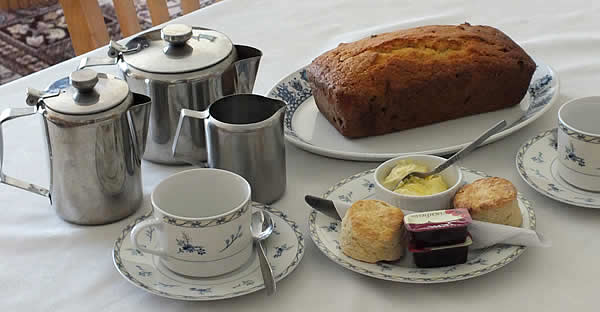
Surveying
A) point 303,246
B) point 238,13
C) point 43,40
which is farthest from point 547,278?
point 43,40

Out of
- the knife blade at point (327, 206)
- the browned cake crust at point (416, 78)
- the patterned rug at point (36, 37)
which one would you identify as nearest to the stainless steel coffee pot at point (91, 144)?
the knife blade at point (327, 206)

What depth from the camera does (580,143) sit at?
90 cm

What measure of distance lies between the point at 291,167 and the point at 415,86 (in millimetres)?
244

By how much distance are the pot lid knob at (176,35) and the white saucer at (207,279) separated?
27 cm

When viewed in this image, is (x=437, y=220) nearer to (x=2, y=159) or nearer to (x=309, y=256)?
(x=309, y=256)

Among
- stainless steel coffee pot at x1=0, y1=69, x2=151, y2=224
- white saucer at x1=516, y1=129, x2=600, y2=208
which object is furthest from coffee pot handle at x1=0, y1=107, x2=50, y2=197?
white saucer at x1=516, y1=129, x2=600, y2=208

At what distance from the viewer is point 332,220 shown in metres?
0.89

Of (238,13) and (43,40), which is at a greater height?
(238,13)

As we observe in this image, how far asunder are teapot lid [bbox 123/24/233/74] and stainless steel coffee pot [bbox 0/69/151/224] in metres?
0.08

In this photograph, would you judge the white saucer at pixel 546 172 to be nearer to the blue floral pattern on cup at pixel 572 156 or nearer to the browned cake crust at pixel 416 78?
the blue floral pattern on cup at pixel 572 156

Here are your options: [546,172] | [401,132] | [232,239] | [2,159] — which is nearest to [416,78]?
[401,132]

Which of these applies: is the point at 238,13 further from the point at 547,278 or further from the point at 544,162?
the point at 547,278

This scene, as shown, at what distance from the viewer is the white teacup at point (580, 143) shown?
90 centimetres

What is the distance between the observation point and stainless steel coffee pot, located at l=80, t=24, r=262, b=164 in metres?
0.98
